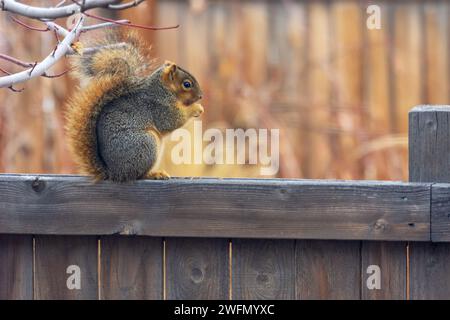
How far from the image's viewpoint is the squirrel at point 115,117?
3.17 metres

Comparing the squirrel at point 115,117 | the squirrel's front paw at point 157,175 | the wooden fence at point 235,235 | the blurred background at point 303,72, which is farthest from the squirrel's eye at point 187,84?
the blurred background at point 303,72

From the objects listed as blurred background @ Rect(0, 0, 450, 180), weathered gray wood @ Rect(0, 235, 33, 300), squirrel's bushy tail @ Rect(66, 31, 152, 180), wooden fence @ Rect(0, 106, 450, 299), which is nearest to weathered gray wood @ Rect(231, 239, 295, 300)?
wooden fence @ Rect(0, 106, 450, 299)

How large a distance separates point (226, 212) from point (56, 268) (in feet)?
1.90

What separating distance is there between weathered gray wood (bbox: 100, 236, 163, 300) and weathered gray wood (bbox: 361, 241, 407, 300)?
0.64 m

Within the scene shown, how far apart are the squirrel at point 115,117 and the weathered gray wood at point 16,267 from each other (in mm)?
317

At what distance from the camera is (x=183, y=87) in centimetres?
356

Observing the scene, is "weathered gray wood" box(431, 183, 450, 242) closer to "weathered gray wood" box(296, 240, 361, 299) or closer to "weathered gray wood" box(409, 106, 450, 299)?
"weathered gray wood" box(409, 106, 450, 299)

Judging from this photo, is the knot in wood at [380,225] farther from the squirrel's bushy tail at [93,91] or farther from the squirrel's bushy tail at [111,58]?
the squirrel's bushy tail at [111,58]

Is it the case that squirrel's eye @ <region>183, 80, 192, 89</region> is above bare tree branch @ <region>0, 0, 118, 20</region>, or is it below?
below

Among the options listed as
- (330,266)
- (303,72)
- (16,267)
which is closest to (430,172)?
(330,266)

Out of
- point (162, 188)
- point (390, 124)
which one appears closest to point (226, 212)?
point (162, 188)

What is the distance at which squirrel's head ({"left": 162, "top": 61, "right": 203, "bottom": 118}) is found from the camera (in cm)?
351

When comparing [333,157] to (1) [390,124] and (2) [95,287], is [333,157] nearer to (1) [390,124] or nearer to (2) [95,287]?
(1) [390,124]

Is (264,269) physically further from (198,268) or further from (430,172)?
(430,172)
